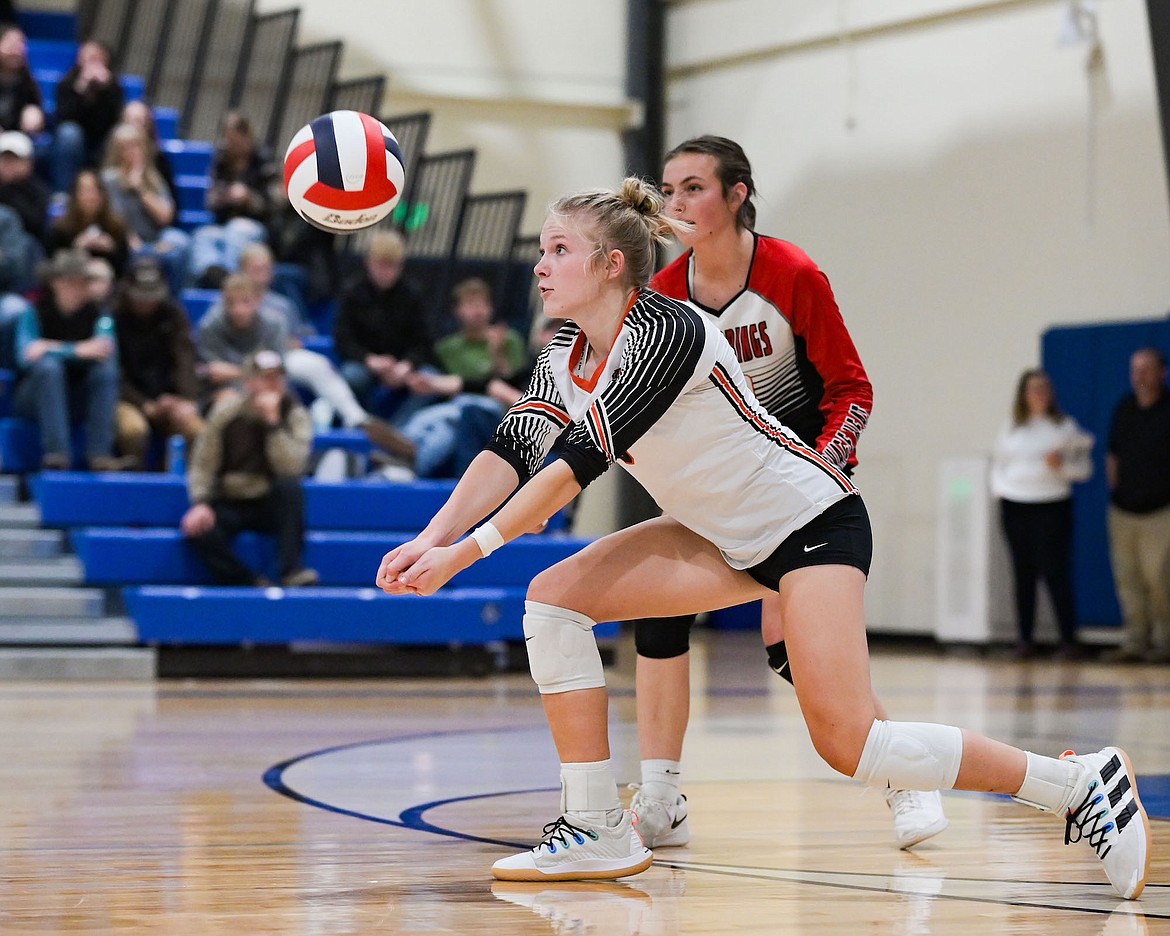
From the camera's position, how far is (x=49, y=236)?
10250 mm

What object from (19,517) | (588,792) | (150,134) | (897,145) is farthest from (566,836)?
(897,145)

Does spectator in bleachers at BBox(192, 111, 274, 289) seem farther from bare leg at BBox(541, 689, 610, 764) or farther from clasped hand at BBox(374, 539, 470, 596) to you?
clasped hand at BBox(374, 539, 470, 596)

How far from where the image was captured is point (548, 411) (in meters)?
3.35

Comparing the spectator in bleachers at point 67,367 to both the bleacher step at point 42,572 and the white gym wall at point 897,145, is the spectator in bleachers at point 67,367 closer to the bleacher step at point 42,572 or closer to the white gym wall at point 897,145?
the bleacher step at point 42,572

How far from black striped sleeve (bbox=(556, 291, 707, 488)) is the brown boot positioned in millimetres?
6803

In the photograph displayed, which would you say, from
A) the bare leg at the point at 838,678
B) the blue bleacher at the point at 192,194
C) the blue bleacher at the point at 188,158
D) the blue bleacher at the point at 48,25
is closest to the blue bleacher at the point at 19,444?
the blue bleacher at the point at 192,194

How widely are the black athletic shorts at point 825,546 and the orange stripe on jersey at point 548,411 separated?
481mm

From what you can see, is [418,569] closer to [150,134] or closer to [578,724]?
[578,724]

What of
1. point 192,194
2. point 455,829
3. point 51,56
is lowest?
point 455,829

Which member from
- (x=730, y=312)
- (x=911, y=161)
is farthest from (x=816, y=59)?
(x=730, y=312)

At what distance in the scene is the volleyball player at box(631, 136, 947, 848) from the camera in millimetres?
3818

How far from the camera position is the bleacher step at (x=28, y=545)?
354 inches

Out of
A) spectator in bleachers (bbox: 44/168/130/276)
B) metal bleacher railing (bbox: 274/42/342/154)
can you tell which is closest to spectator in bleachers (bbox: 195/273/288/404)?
spectator in bleachers (bbox: 44/168/130/276)

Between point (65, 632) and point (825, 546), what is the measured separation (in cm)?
621
